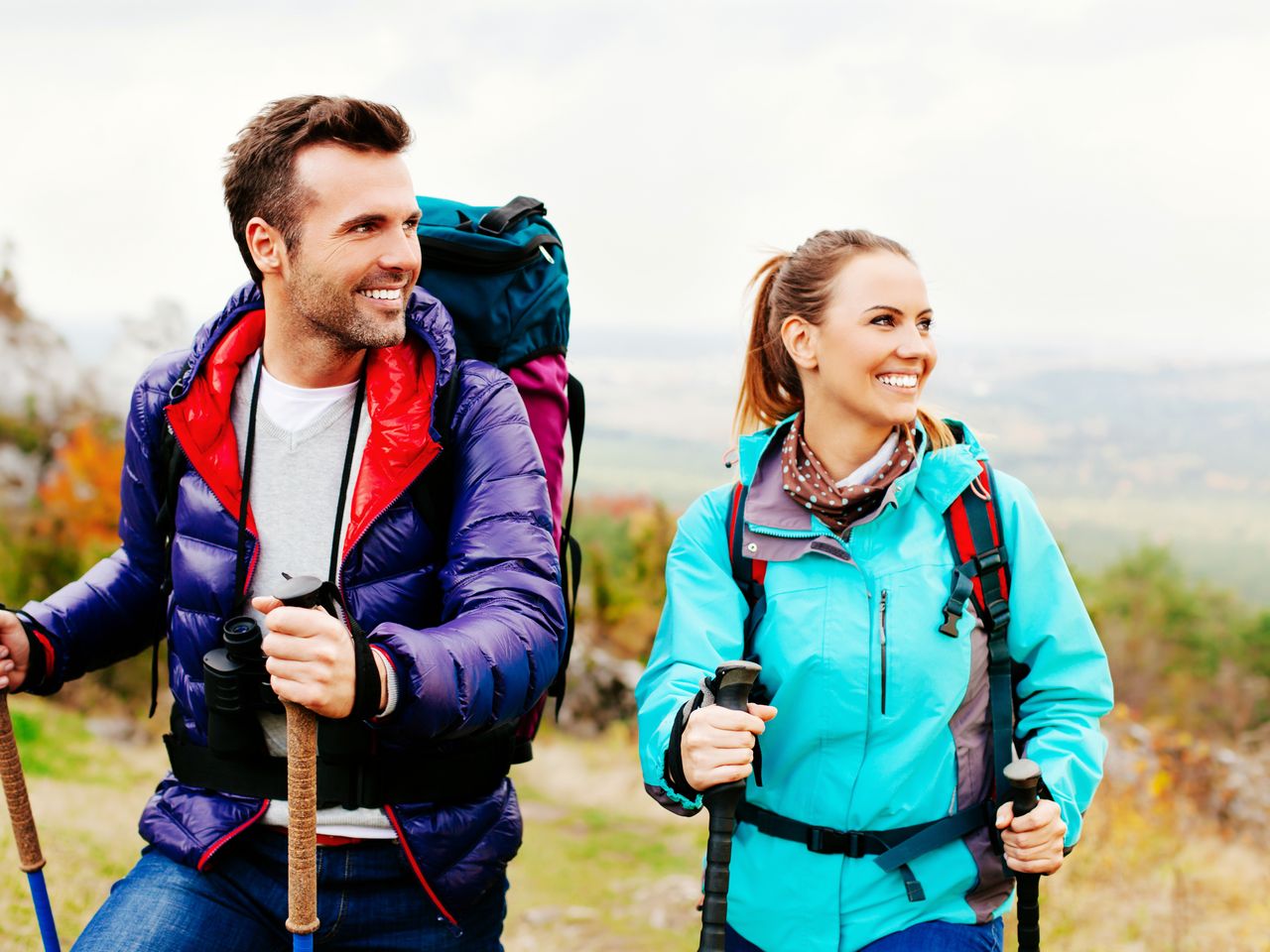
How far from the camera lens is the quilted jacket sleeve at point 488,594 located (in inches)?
97.0

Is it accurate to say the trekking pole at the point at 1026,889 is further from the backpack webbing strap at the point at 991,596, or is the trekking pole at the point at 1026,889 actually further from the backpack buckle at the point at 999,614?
the backpack buckle at the point at 999,614

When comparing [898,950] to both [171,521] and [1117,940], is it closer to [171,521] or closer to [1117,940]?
[171,521]

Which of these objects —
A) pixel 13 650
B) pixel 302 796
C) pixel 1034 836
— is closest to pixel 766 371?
pixel 1034 836

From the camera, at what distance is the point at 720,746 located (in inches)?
103

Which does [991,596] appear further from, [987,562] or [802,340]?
[802,340]

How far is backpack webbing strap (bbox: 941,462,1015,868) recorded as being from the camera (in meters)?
2.87

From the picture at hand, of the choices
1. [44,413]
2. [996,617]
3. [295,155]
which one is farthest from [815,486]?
[44,413]

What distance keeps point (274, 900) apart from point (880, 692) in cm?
153

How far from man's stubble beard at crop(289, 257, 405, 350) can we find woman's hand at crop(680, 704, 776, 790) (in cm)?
116

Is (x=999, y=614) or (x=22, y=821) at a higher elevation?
(x=999, y=614)

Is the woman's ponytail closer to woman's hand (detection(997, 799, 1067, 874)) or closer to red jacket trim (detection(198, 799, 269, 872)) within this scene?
woman's hand (detection(997, 799, 1067, 874))

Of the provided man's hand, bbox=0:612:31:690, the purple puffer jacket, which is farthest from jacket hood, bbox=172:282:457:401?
man's hand, bbox=0:612:31:690

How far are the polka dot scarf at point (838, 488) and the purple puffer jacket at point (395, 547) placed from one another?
0.62 meters

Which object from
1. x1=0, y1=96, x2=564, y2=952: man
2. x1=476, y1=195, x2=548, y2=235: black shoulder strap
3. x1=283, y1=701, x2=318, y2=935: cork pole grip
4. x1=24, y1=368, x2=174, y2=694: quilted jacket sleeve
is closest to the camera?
x1=283, y1=701, x2=318, y2=935: cork pole grip
